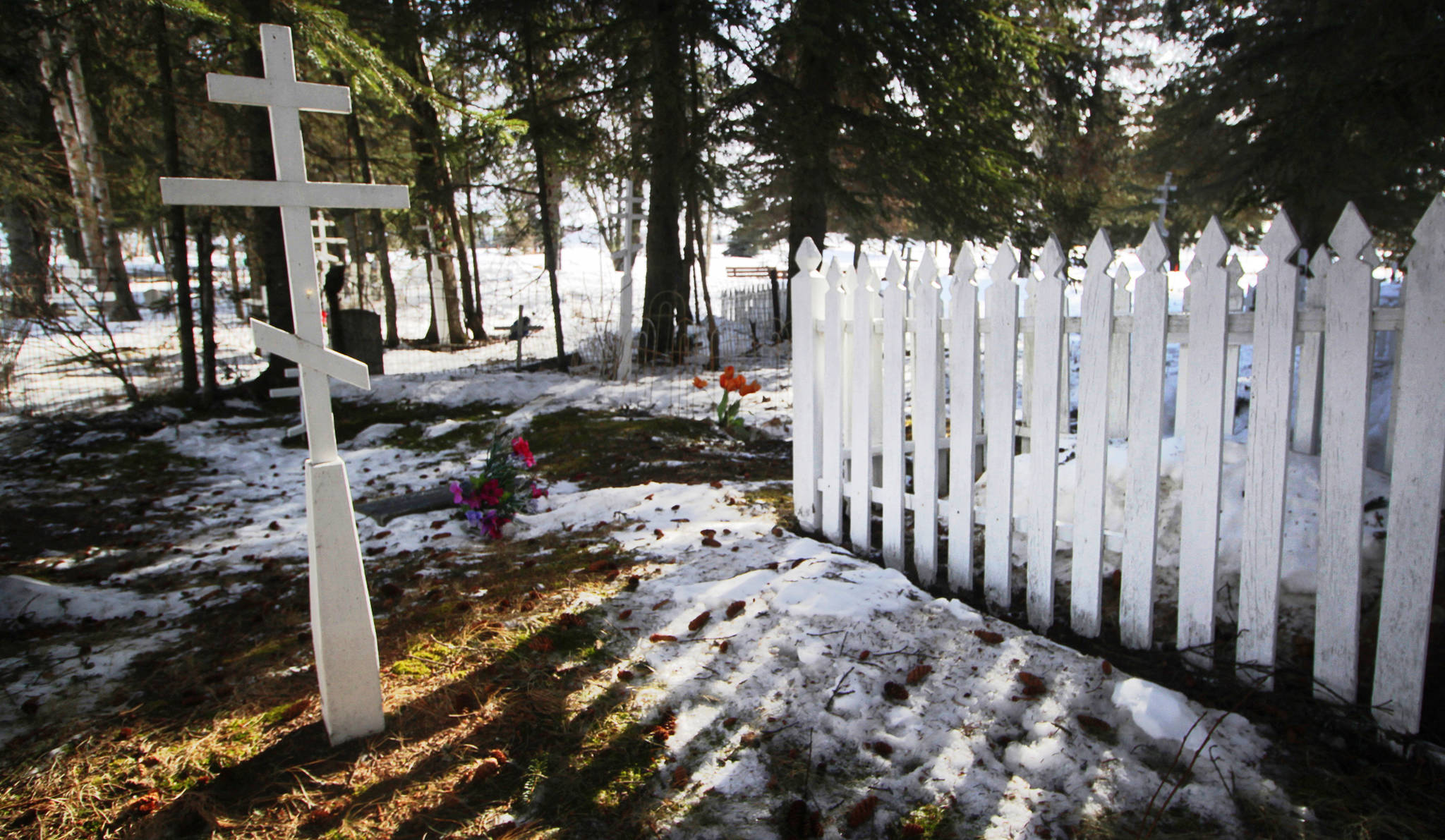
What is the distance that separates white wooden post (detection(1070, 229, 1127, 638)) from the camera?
2498 mm

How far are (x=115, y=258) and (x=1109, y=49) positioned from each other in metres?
24.7

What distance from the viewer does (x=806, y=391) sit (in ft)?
12.0

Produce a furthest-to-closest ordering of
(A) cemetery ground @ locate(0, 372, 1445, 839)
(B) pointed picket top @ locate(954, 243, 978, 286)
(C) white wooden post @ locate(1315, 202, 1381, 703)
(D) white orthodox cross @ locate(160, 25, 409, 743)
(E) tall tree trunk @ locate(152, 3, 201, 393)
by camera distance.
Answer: (E) tall tree trunk @ locate(152, 3, 201, 393)
(B) pointed picket top @ locate(954, 243, 978, 286)
(C) white wooden post @ locate(1315, 202, 1381, 703)
(D) white orthodox cross @ locate(160, 25, 409, 743)
(A) cemetery ground @ locate(0, 372, 1445, 839)

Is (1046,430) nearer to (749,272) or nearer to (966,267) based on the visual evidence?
(966,267)

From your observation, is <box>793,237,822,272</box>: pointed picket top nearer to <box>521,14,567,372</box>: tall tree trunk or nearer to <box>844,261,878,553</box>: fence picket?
<box>844,261,878,553</box>: fence picket

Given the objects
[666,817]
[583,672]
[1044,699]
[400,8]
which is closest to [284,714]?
[583,672]

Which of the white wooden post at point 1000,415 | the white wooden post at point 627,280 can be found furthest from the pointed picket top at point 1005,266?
the white wooden post at point 627,280

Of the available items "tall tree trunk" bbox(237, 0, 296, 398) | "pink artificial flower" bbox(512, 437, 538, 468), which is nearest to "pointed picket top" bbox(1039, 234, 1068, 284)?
"pink artificial flower" bbox(512, 437, 538, 468)

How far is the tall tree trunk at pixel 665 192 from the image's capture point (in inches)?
360

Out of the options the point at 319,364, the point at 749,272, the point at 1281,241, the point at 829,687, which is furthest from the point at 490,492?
the point at 749,272

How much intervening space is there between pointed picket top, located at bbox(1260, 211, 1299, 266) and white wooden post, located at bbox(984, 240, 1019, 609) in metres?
0.76

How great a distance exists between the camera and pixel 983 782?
1.90 metres

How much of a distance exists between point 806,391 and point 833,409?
0.18 m

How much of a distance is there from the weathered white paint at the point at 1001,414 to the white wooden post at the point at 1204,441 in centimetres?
58
